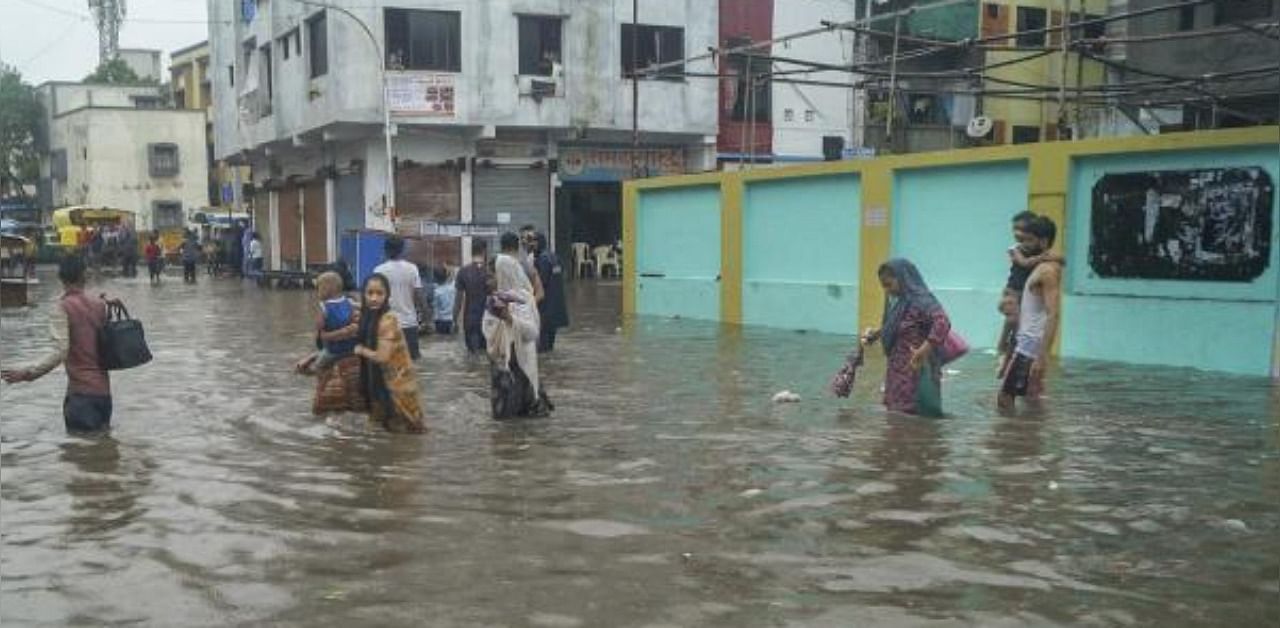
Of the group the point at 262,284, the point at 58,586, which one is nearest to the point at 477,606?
the point at 58,586

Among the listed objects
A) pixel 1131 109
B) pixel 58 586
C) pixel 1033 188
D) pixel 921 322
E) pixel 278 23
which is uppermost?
pixel 278 23

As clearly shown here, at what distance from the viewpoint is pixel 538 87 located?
2994cm

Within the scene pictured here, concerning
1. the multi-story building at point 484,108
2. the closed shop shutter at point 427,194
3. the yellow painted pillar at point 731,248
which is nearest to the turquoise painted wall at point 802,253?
the yellow painted pillar at point 731,248

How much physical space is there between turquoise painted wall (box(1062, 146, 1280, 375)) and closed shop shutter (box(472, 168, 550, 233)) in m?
19.7

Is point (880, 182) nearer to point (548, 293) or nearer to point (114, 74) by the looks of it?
point (548, 293)

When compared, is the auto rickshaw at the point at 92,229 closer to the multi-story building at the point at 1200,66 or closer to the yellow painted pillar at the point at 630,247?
the yellow painted pillar at the point at 630,247

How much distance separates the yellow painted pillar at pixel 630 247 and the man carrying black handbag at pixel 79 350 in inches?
499

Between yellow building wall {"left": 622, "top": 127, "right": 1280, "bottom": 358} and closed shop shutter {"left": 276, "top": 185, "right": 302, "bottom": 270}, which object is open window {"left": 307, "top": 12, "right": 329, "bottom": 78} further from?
yellow building wall {"left": 622, "top": 127, "right": 1280, "bottom": 358}

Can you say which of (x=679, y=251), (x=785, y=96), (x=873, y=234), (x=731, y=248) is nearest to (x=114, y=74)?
(x=785, y=96)

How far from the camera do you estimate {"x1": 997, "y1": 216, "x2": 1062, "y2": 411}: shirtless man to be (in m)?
8.16

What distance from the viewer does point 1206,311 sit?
11.2 meters

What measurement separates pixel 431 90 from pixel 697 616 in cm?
2594

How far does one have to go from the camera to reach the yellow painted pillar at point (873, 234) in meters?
14.9

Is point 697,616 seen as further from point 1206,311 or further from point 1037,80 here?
point 1037,80
